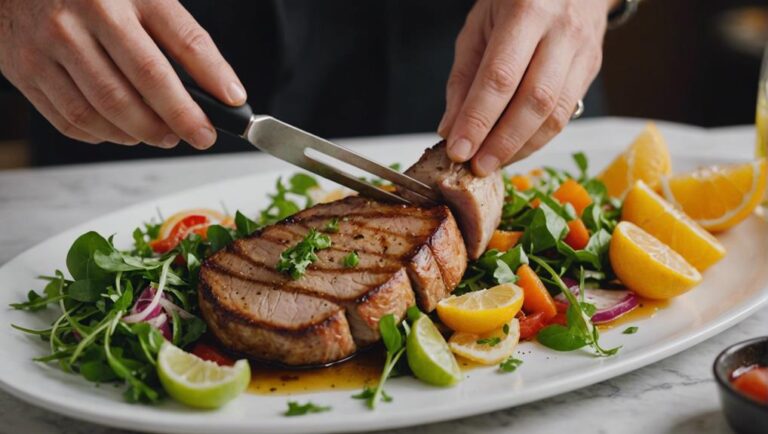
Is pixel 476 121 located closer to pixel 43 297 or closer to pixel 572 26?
pixel 572 26

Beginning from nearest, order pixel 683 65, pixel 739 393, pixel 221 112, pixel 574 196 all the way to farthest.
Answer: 1. pixel 739 393
2. pixel 221 112
3. pixel 574 196
4. pixel 683 65

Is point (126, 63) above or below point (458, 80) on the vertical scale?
above

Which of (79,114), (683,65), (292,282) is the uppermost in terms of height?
(79,114)

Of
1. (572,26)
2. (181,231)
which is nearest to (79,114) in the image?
(181,231)

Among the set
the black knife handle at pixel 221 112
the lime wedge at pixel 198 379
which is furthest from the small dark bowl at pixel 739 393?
the black knife handle at pixel 221 112

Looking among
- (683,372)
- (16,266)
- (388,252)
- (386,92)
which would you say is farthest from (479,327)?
(386,92)

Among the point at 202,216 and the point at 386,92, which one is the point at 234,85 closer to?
the point at 202,216
